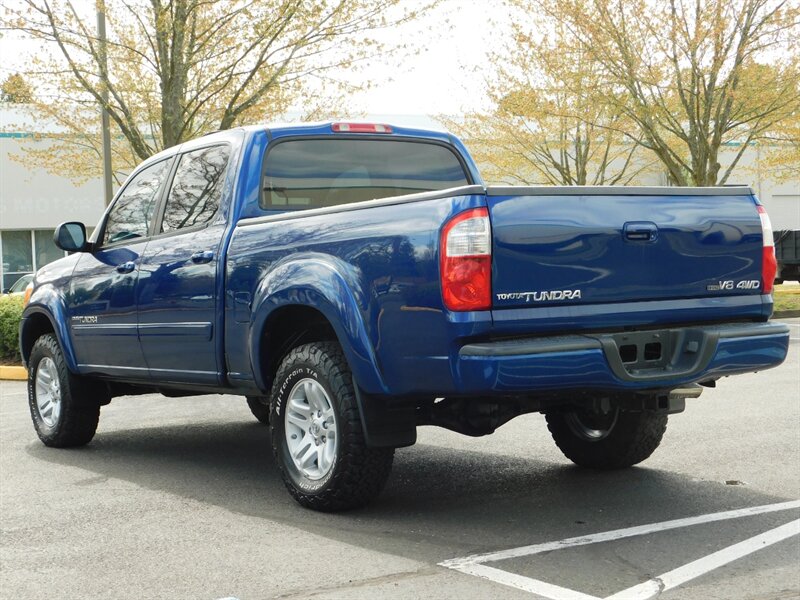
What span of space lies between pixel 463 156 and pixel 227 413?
12.5ft

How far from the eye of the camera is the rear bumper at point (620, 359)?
15.5 ft

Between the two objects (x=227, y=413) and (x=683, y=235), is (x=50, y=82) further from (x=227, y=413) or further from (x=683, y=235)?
(x=683, y=235)

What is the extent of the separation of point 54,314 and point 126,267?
A: 3.63 feet

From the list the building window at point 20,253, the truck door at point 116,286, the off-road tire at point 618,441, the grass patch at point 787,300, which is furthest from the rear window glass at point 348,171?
the building window at point 20,253

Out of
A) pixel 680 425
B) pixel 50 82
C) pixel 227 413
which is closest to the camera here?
pixel 680 425

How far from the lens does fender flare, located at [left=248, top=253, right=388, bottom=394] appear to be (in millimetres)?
5160

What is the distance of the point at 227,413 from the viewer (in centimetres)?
991

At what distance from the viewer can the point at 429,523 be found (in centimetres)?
537

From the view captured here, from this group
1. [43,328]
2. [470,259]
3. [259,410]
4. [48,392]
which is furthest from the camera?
[259,410]

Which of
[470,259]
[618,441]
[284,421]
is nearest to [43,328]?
[284,421]

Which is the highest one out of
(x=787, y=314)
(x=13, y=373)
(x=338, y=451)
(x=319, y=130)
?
(x=319, y=130)

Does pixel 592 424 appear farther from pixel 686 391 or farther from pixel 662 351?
pixel 662 351

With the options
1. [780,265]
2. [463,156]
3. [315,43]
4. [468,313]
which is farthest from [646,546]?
[780,265]

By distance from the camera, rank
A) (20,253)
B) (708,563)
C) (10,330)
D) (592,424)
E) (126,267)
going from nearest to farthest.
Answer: (708,563)
(592,424)
(126,267)
(10,330)
(20,253)
